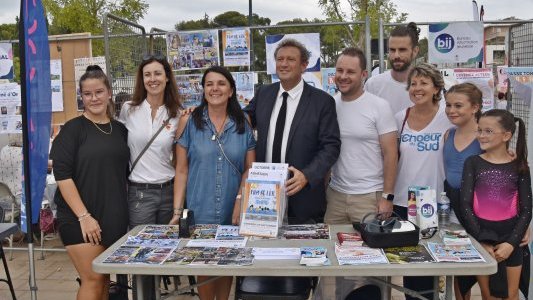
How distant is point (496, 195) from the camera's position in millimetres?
2871

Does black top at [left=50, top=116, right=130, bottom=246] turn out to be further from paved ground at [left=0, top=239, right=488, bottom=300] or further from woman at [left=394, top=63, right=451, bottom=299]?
woman at [left=394, top=63, right=451, bottom=299]

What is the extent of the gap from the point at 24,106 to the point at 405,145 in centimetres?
225

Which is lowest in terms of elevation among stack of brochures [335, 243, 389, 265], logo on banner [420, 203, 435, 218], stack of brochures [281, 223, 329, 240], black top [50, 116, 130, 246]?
stack of brochures [335, 243, 389, 265]

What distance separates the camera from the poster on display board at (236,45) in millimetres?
4949

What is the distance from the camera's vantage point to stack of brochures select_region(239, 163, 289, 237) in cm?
273

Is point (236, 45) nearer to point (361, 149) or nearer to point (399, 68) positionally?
point (399, 68)

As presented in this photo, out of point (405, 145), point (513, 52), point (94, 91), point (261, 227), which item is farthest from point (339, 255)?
point (513, 52)

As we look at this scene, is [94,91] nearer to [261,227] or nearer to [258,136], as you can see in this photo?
[258,136]

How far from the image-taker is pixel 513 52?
5613 mm

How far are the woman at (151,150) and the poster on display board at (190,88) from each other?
5.93ft

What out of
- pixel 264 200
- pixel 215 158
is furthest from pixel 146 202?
pixel 264 200

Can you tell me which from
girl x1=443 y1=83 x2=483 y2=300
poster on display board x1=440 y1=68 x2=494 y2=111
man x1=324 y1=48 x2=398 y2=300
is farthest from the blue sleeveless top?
poster on display board x1=440 y1=68 x2=494 y2=111

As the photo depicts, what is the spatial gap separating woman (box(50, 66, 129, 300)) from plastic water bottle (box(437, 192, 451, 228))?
6.05ft

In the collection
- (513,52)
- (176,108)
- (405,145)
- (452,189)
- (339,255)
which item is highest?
(513,52)
